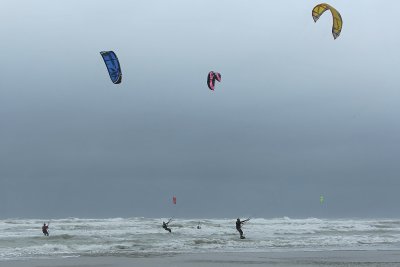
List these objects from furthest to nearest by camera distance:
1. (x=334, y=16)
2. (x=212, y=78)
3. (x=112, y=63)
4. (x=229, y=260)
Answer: (x=212, y=78) → (x=334, y=16) → (x=112, y=63) → (x=229, y=260)

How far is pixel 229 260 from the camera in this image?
2089cm

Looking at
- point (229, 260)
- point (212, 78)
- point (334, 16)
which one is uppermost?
point (334, 16)

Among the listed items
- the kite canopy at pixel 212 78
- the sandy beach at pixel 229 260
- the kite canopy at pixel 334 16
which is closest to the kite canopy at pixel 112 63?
the sandy beach at pixel 229 260

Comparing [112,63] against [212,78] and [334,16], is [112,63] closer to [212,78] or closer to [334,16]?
[212,78]

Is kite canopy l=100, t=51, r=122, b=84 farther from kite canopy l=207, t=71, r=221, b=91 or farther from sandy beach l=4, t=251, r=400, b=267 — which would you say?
kite canopy l=207, t=71, r=221, b=91

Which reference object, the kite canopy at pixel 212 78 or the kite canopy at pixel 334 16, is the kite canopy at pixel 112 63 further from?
the kite canopy at pixel 334 16

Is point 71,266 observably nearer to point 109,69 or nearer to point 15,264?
point 15,264

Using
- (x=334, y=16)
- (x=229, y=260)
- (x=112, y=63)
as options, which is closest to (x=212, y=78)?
(x=334, y=16)

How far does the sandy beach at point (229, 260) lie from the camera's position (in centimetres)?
1938

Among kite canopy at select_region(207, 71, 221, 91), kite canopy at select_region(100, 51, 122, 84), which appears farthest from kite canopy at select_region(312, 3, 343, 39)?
kite canopy at select_region(100, 51, 122, 84)

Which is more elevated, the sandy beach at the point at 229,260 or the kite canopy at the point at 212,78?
the kite canopy at the point at 212,78

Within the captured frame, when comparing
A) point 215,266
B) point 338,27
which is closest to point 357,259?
point 215,266

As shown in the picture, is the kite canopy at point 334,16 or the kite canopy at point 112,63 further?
the kite canopy at point 334,16

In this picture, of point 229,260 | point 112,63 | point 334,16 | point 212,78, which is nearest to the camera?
point 229,260
